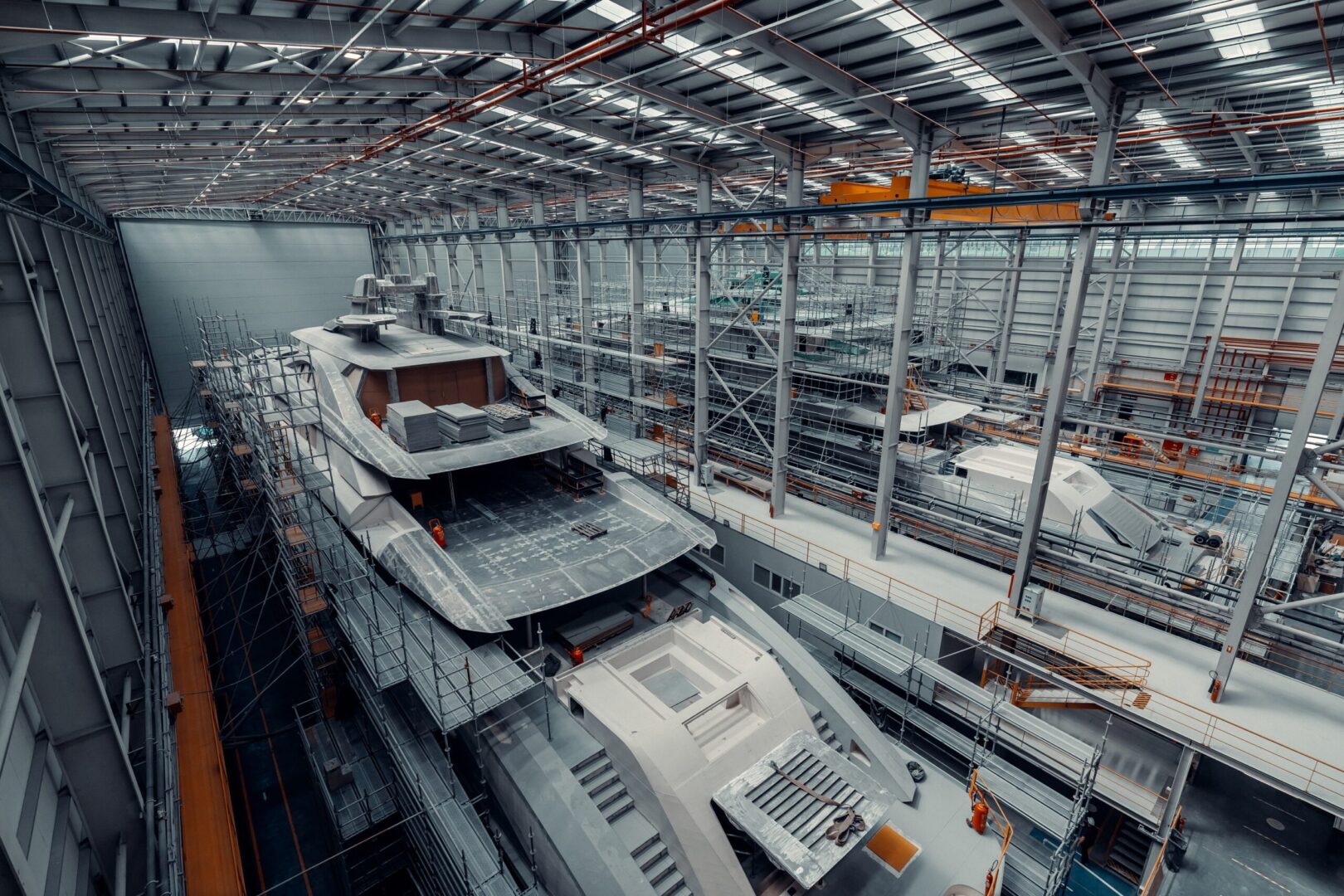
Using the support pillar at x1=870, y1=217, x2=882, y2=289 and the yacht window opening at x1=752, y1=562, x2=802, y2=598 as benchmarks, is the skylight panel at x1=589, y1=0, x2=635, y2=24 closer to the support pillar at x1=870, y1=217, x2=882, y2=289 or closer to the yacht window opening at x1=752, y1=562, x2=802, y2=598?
the support pillar at x1=870, y1=217, x2=882, y2=289

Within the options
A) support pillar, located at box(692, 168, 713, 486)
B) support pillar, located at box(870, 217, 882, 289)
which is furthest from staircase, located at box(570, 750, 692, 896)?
support pillar, located at box(870, 217, 882, 289)

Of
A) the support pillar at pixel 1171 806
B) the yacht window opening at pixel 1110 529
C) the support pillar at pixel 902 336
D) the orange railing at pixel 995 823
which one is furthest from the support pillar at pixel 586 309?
the support pillar at pixel 1171 806

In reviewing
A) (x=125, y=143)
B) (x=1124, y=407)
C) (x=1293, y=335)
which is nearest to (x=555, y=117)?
(x=125, y=143)

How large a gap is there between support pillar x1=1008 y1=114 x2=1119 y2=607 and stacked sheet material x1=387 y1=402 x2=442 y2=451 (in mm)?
9232

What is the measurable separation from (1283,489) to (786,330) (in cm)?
783

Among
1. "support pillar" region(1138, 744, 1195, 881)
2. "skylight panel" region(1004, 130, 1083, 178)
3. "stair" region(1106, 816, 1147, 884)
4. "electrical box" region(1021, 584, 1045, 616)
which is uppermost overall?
"skylight panel" region(1004, 130, 1083, 178)

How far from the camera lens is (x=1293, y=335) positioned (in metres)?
20.3

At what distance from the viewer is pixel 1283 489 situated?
7773mm

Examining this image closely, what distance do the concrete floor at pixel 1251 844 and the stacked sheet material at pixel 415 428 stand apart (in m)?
12.0

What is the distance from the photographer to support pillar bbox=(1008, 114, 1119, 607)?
29.1ft

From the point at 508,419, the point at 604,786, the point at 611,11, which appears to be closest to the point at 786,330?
the point at 508,419

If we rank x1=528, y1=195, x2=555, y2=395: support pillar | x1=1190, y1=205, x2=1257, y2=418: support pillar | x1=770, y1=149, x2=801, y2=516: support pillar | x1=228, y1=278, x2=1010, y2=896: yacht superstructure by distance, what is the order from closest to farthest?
x1=228, y1=278, x2=1010, y2=896: yacht superstructure, x1=770, y1=149, x2=801, y2=516: support pillar, x1=1190, y1=205, x2=1257, y2=418: support pillar, x1=528, y1=195, x2=555, y2=395: support pillar

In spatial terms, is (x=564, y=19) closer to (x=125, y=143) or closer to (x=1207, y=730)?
(x=125, y=143)

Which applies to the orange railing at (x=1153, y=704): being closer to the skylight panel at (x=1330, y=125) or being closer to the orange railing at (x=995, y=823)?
the orange railing at (x=995, y=823)
